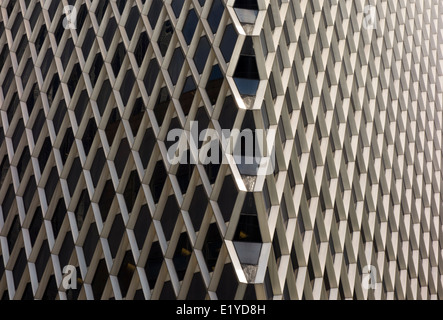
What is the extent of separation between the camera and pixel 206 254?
38906 mm

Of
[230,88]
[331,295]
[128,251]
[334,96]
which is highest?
[230,88]

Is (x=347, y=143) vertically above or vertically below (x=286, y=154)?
below

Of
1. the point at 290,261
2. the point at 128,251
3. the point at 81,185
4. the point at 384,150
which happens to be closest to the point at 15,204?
the point at 81,185

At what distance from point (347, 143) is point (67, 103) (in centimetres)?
1641

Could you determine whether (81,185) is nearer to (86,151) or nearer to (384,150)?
(86,151)

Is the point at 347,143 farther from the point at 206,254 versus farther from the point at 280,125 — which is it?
the point at 206,254

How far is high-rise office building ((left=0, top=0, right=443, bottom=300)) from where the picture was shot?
129 feet

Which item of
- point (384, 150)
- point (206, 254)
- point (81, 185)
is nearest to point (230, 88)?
point (206, 254)

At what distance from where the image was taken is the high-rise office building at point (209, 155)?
39312 mm

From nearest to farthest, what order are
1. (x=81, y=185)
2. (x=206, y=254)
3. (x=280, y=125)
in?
(x=206, y=254) < (x=280, y=125) < (x=81, y=185)

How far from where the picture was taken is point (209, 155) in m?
40.0

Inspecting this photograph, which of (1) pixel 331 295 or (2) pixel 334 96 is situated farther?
(2) pixel 334 96

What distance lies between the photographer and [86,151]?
4644 centimetres

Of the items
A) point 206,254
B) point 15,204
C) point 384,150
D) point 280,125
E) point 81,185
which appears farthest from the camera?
point 384,150
